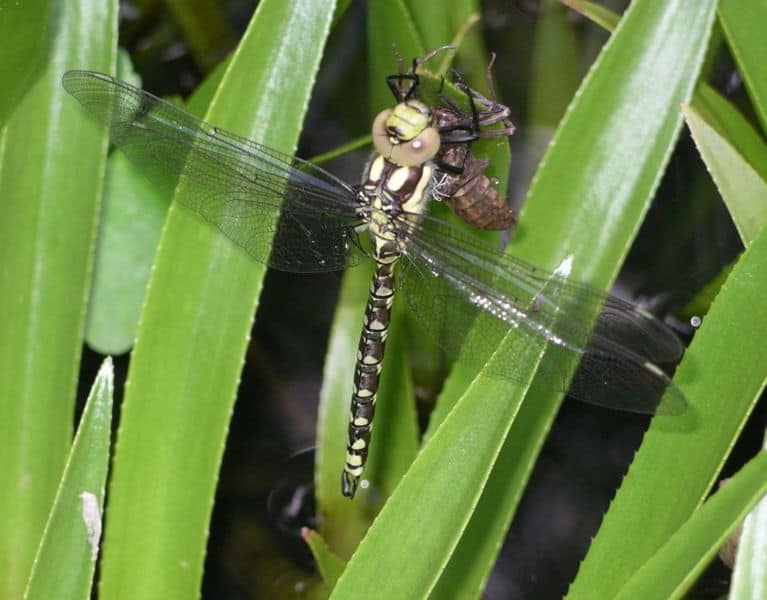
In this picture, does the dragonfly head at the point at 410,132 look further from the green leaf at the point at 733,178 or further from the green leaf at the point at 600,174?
the green leaf at the point at 733,178

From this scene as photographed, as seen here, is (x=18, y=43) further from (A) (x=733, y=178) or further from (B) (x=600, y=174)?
(A) (x=733, y=178)

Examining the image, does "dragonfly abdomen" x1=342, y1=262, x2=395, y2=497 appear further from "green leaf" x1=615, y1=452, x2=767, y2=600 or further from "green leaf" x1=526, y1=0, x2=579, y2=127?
"green leaf" x1=526, y1=0, x2=579, y2=127

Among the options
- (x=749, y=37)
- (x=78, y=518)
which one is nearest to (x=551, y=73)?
(x=749, y=37)

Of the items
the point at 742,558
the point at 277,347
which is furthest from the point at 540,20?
the point at 742,558

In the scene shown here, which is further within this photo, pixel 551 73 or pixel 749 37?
pixel 551 73

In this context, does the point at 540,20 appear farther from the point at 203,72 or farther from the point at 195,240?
the point at 195,240

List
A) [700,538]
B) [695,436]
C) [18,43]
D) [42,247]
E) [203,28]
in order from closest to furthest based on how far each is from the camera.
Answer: [700,538], [695,436], [18,43], [42,247], [203,28]
